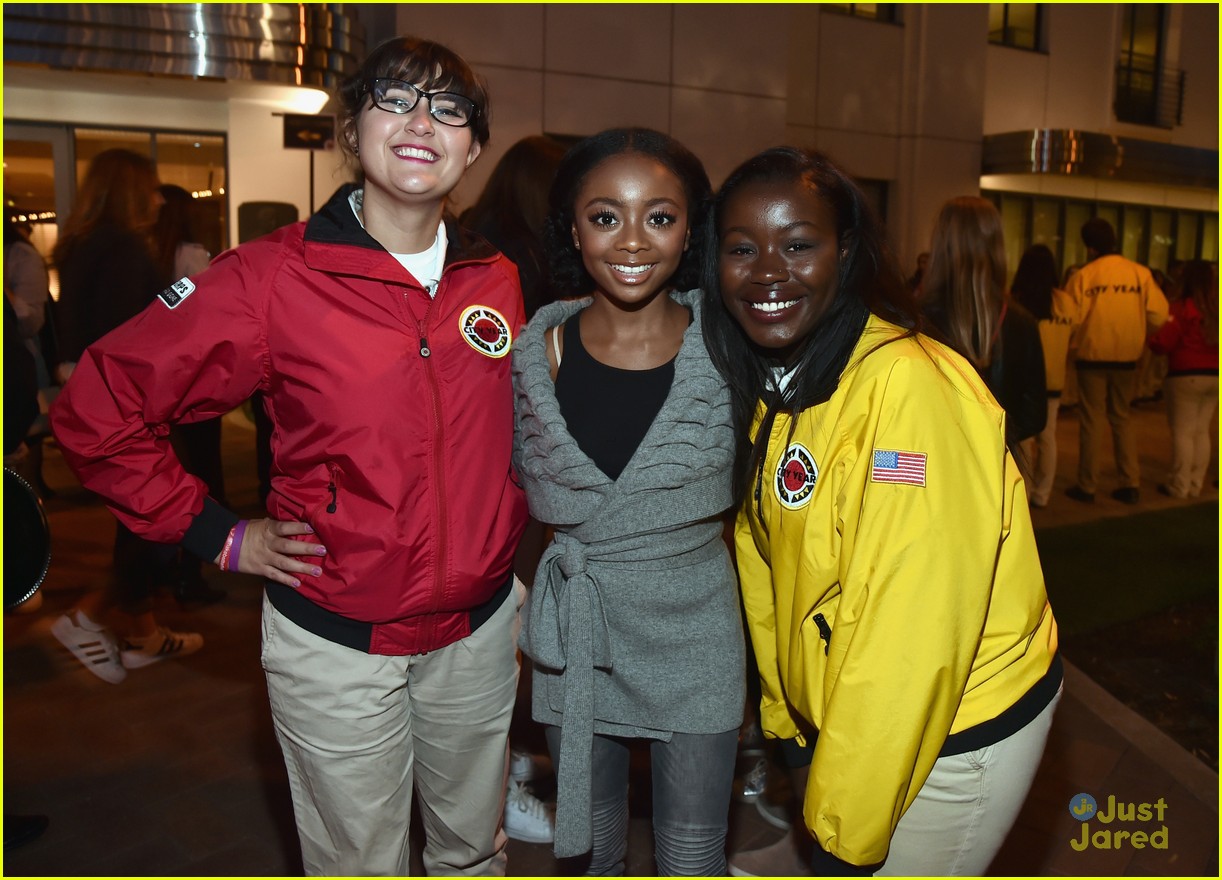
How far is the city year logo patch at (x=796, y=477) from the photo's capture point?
1.87m

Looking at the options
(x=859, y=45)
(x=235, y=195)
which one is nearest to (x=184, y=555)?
(x=235, y=195)

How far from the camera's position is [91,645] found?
443 cm

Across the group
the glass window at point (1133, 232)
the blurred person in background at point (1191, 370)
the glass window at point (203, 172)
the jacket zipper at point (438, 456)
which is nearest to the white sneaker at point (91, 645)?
the jacket zipper at point (438, 456)

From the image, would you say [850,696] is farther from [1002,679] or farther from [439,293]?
[439,293]

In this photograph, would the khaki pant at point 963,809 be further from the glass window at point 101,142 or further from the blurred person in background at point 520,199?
the glass window at point 101,142

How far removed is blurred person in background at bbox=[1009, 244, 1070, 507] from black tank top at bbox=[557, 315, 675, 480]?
4498 millimetres

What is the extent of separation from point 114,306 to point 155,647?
1.67m

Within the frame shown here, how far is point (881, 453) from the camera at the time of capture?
172 cm

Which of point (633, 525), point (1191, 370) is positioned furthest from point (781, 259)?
point (1191, 370)

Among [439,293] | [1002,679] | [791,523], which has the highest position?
[439,293]

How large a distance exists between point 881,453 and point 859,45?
47.3ft

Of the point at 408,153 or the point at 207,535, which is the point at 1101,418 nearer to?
the point at 408,153

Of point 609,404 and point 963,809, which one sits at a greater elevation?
point 609,404

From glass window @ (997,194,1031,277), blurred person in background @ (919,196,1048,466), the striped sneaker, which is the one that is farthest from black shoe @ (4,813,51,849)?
glass window @ (997,194,1031,277)
